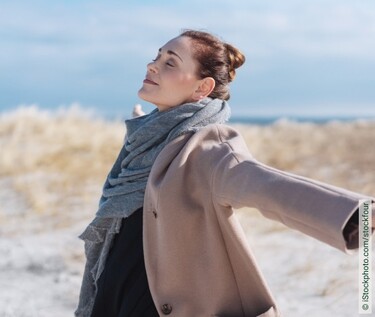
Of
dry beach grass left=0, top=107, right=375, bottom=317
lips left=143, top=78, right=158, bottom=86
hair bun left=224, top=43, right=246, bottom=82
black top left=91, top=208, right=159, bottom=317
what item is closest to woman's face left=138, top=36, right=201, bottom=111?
lips left=143, top=78, right=158, bottom=86

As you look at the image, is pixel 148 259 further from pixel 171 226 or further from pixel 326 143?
pixel 326 143

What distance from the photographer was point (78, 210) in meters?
7.02

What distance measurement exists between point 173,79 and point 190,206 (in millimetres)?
462

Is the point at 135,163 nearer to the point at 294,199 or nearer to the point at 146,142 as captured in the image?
the point at 146,142

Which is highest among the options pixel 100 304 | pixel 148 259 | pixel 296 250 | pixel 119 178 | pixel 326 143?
pixel 119 178

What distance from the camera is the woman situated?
1.99 metres

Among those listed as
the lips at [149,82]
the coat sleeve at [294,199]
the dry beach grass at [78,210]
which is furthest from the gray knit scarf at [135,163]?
the dry beach grass at [78,210]

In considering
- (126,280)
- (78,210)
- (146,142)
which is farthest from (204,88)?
(78,210)

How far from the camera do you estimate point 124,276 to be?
254 cm

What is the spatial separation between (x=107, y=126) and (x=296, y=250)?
24.6 feet

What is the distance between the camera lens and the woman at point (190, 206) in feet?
6.54

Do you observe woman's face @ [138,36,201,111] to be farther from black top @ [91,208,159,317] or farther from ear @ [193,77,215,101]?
black top @ [91,208,159,317]

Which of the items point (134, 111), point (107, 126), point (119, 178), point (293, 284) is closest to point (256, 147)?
point (107, 126)

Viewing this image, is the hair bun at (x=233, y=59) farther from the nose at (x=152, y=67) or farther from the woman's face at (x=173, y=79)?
the nose at (x=152, y=67)
